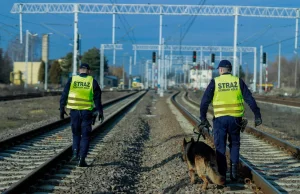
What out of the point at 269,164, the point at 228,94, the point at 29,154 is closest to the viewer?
the point at 228,94

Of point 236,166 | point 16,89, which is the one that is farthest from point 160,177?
point 16,89

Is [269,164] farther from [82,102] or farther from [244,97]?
[82,102]

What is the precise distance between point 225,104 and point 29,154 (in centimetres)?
570

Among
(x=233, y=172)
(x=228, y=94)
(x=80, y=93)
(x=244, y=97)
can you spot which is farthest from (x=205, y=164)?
(x=80, y=93)

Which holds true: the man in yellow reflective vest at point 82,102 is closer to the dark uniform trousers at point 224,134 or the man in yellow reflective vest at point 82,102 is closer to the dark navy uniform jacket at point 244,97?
the dark navy uniform jacket at point 244,97

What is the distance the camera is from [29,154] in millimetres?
11805

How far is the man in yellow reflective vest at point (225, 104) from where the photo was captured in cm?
809

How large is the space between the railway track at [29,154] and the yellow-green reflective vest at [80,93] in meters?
1.22

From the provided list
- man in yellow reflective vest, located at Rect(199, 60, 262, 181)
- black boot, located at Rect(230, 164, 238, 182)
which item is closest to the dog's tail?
man in yellow reflective vest, located at Rect(199, 60, 262, 181)

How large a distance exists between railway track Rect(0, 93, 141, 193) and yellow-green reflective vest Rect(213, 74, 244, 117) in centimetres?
339

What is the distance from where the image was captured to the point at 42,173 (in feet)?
28.9

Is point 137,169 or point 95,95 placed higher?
point 95,95

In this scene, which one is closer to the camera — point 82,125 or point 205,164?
point 205,164

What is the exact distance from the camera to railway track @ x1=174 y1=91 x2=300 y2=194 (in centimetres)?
822
